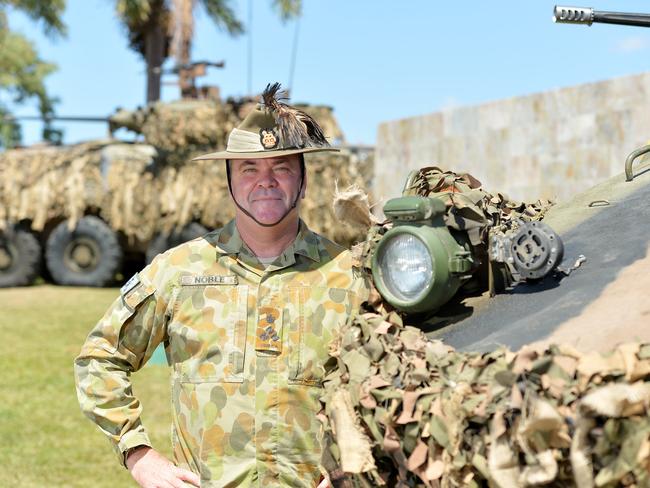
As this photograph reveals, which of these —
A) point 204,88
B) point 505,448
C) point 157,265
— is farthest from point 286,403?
point 204,88

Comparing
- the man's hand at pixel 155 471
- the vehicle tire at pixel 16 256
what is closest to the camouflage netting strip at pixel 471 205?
the man's hand at pixel 155 471

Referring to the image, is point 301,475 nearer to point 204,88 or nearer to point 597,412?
point 597,412

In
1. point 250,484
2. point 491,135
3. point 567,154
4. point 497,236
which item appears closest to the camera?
point 497,236

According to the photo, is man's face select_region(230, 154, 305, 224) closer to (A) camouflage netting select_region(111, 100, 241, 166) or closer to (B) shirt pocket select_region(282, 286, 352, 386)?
(B) shirt pocket select_region(282, 286, 352, 386)

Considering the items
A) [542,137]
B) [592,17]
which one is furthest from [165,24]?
[592,17]

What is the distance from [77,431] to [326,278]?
16.0ft

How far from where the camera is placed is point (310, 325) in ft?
9.27

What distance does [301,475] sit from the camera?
2768mm

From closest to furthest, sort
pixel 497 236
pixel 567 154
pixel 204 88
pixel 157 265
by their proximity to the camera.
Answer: pixel 497 236 → pixel 157 265 → pixel 567 154 → pixel 204 88

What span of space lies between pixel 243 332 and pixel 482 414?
4.04 ft

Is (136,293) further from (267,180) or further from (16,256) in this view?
(16,256)

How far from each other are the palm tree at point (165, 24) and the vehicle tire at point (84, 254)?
8485 mm

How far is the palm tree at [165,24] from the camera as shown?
82.0 ft

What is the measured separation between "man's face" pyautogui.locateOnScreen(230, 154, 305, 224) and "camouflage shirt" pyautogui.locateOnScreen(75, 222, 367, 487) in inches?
5.7
